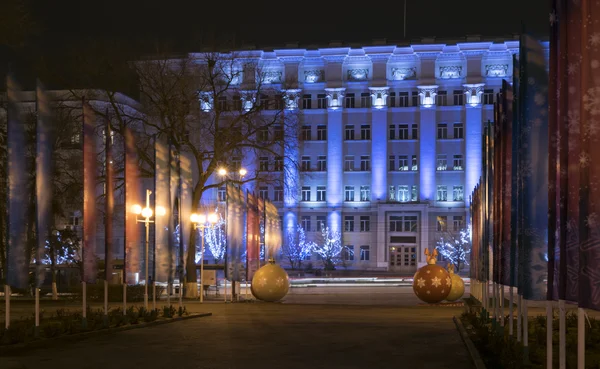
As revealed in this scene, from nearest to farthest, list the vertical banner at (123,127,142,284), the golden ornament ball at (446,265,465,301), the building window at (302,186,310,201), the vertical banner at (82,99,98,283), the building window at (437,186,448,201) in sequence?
1. the vertical banner at (82,99,98,283)
2. the vertical banner at (123,127,142,284)
3. the golden ornament ball at (446,265,465,301)
4. the building window at (437,186,448,201)
5. the building window at (302,186,310,201)

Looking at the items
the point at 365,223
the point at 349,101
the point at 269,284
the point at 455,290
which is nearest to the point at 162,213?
the point at 269,284

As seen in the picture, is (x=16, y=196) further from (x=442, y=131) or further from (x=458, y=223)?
(x=442, y=131)

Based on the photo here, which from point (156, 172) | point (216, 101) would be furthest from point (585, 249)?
point (216, 101)

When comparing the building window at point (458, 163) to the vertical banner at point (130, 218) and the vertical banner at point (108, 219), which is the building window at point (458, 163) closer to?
the vertical banner at point (130, 218)

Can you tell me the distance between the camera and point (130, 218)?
25.3m

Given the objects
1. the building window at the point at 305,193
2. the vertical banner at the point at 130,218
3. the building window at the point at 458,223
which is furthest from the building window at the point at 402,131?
the vertical banner at the point at 130,218

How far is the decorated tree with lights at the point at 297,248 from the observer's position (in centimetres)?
9956

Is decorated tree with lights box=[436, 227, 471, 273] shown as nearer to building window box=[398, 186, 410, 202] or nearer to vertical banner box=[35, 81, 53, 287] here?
building window box=[398, 186, 410, 202]

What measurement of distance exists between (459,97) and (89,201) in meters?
81.4

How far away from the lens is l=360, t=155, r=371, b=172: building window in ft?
338

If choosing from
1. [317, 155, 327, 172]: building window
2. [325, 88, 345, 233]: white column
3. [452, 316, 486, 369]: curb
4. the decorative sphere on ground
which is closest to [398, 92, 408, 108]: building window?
[325, 88, 345, 233]: white column

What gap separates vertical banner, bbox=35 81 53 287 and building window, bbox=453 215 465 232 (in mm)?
80235

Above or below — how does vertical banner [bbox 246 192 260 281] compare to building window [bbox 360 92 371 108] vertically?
below

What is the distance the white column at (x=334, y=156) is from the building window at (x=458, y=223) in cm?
1243
